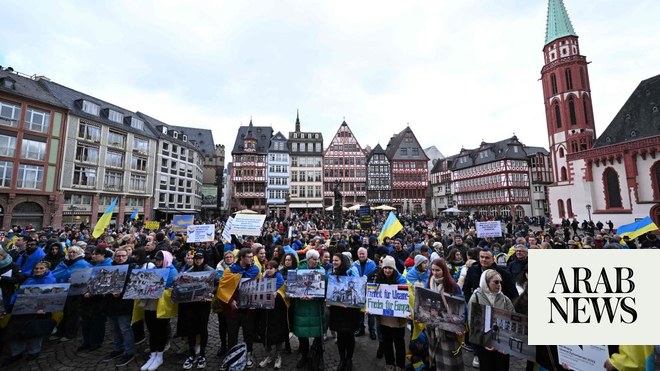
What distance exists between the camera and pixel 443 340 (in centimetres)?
389

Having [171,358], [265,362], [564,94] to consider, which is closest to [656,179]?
[564,94]

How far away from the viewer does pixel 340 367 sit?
473 centimetres

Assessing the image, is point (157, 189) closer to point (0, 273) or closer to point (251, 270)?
point (0, 273)

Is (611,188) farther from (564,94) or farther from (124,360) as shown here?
(124,360)

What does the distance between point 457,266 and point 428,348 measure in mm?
2685

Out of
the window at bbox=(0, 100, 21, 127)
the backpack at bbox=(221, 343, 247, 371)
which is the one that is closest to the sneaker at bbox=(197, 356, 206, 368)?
the backpack at bbox=(221, 343, 247, 371)

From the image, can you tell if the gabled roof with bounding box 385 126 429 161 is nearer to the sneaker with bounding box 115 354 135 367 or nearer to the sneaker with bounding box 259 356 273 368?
the sneaker with bounding box 259 356 273 368

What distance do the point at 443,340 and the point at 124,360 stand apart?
5409 mm

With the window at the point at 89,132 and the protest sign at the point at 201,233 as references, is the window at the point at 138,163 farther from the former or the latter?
the protest sign at the point at 201,233

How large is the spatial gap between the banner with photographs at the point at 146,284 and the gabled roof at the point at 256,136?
48216 millimetres

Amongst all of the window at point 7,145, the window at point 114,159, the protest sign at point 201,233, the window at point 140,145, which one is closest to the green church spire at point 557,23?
the protest sign at point 201,233

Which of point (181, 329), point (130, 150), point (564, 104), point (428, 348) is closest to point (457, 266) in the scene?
point (428, 348)

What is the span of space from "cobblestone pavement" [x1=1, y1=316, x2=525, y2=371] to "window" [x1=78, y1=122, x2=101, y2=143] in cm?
3556

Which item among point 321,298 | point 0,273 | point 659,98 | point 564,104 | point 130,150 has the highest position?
point 564,104
